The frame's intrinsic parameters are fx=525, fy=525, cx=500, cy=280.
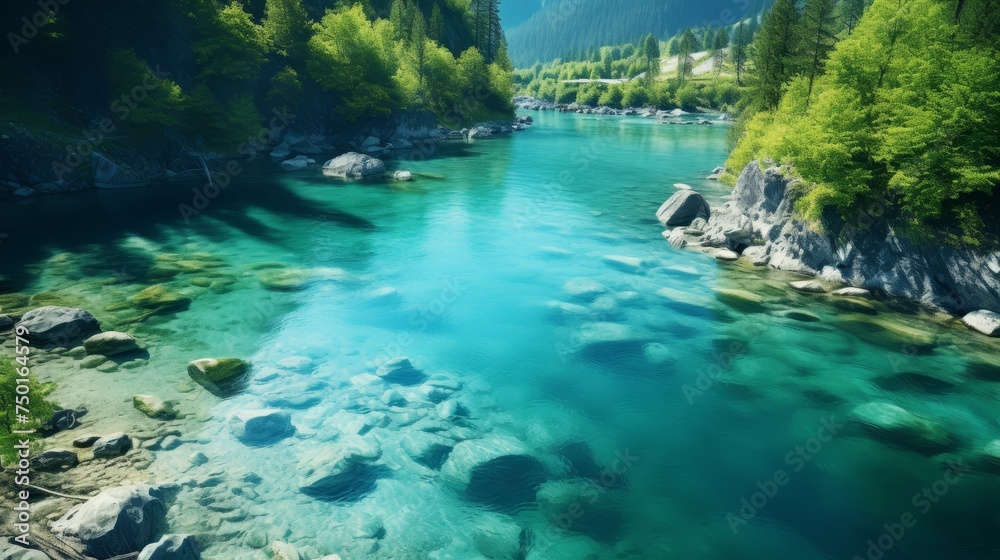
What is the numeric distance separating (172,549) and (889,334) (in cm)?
2746

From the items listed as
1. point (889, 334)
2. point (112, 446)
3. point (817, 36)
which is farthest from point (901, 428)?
point (817, 36)

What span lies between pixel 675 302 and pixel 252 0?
8516 cm

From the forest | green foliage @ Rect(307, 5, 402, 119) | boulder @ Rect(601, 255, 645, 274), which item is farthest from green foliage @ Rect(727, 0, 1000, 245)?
green foliage @ Rect(307, 5, 402, 119)

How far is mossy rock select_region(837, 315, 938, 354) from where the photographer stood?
2245 cm

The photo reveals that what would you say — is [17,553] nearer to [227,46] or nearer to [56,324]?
[56,324]

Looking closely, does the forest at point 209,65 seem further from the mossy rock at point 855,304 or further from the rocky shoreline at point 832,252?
the mossy rock at point 855,304

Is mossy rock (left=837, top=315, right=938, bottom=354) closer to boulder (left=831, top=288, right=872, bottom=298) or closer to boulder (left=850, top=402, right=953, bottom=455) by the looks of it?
boulder (left=831, top=288, right=872, bottom=298)

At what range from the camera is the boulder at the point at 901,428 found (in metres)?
16.8

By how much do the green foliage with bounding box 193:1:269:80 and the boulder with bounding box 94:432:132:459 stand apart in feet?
199

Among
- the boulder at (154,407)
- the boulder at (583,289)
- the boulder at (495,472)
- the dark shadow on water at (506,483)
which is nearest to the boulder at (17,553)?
the boulder at (154,407)

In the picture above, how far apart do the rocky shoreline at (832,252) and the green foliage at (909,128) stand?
112 centimetres

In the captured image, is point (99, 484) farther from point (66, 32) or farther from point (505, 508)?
point (66, 32)

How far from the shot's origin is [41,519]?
38.3 feet

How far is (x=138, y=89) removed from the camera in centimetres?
5222
